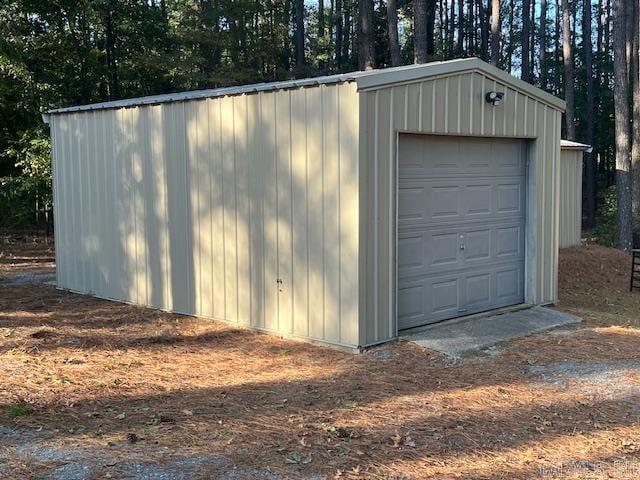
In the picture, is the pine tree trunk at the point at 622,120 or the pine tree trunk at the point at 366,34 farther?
the pine tree trunk at the point at 366,34

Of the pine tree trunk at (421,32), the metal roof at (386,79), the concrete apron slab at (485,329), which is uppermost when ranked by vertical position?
the pine tree trunk at (421,32)

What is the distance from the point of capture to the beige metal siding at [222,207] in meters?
6.39

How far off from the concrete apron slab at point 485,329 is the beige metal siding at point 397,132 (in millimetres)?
408

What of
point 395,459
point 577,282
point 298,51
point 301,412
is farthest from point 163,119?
point 298,51

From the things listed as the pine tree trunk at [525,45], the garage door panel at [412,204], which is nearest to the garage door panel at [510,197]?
the garage door panel at [412,204]

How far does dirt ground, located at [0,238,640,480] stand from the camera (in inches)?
150

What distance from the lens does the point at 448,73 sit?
685 centimetres

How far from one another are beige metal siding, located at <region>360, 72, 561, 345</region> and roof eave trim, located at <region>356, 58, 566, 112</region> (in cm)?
5

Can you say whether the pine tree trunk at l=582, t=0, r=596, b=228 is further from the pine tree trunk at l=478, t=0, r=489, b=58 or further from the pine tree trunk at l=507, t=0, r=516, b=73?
the pine tree trunk at l=507, t=0, r=516, b=73

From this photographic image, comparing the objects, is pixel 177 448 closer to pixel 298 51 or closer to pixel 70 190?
pixel 70 190

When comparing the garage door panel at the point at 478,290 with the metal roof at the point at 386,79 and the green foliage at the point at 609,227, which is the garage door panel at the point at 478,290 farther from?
the green foliage at the point at 609,227

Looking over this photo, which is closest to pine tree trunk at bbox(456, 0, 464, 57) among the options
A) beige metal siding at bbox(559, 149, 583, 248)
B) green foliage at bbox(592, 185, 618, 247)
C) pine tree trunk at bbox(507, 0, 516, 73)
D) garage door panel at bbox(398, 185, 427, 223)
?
pine tree trunk at bbox(507, 0, 516, 73)

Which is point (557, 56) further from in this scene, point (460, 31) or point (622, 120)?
point (622, 120)

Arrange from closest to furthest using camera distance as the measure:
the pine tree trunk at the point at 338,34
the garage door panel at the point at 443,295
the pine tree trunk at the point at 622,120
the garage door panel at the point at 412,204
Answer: the garage door panel at the point at 412,204 < the garage door panel at the point at 443,295 < the pine tree trunk at the point at 622,120 < the pine tree trunk at the point at 338,34
